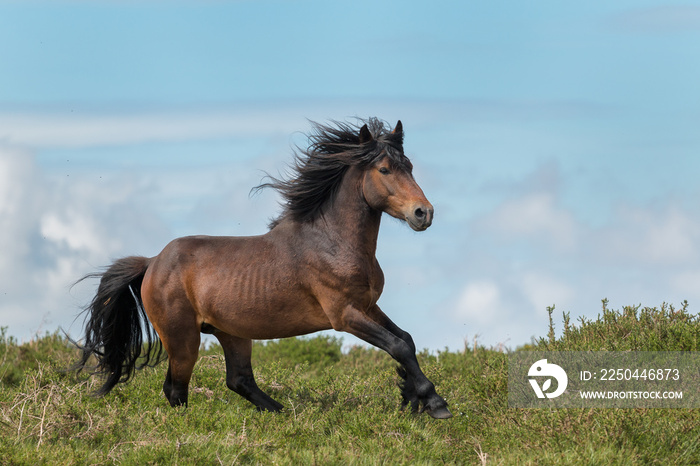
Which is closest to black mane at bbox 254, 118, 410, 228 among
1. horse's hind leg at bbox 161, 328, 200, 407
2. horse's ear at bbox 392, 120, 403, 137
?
horse's ear at bbox 392, 120, 403, 137

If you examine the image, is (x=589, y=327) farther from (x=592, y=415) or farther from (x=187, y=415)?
(x=187, y=415)

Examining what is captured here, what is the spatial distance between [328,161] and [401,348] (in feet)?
6.40

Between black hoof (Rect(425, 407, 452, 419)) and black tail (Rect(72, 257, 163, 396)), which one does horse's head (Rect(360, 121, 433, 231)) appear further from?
black tail (Rect(72, 257, 163, 396))

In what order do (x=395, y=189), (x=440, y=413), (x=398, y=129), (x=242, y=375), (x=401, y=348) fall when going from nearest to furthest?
(x=440, y=413), (x=401, y=348), (x=395, y=189), (x=398, y=129), (x=242, y=375)

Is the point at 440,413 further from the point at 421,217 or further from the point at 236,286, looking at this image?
the point at 236,286

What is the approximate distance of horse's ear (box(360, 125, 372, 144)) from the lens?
23.6 ft

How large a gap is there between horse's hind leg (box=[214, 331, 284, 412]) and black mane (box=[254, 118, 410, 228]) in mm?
1513

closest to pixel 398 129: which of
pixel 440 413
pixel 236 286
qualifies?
pixel 236 286

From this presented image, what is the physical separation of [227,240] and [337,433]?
2467mm

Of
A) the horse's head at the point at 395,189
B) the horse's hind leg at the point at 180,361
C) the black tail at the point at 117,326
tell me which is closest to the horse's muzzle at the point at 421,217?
the horse's head at the point at 395,189

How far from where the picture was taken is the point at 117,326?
352 inches

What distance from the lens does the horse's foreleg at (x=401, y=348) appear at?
21.9 feet

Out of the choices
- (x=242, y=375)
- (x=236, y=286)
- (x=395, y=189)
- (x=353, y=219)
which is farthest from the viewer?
(x=242, y=375)

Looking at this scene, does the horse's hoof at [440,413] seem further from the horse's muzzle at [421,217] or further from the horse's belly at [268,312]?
the horse's muzzle at [421,217]
